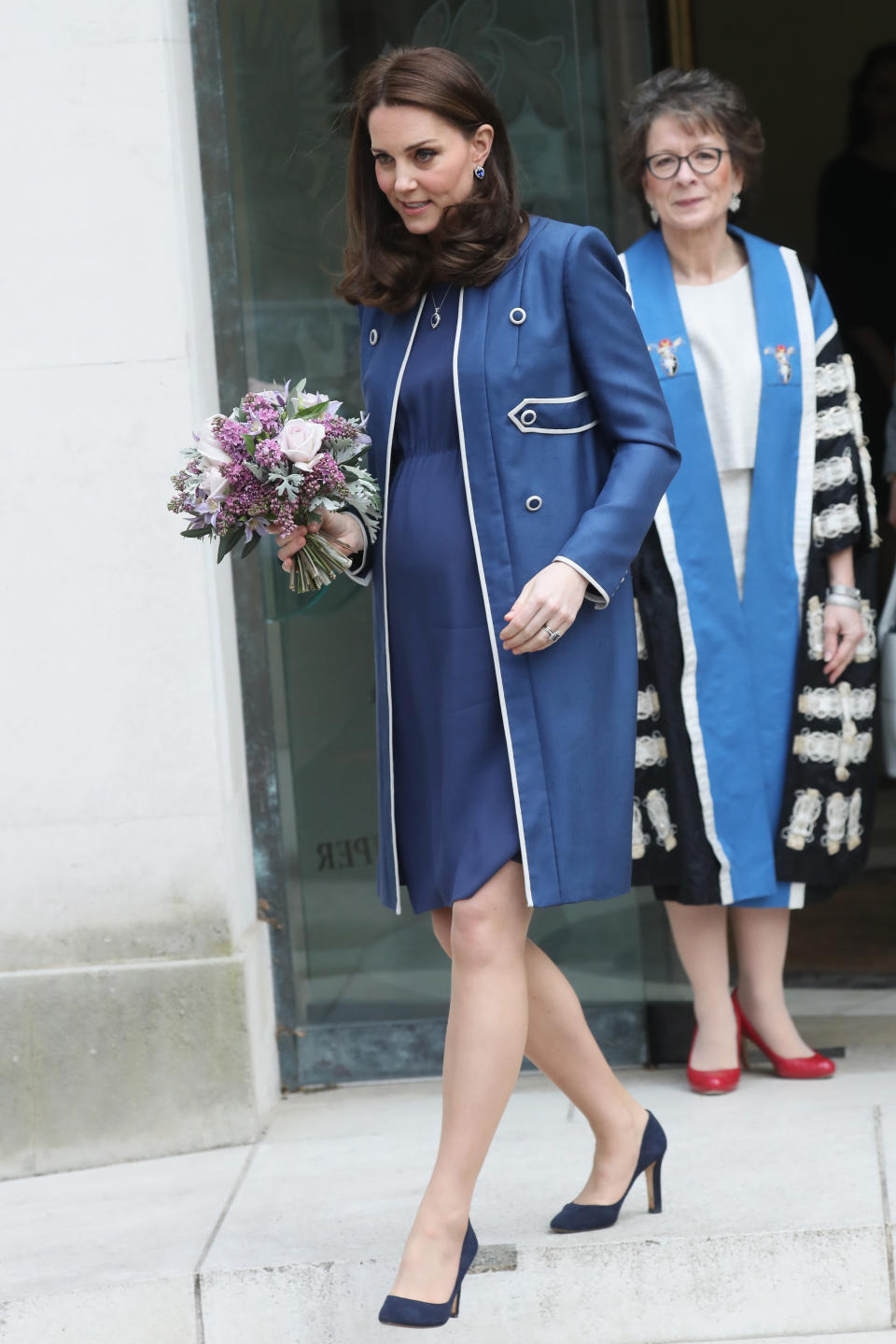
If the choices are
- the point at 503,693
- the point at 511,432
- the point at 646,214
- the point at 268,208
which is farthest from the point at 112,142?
the point at 503,693

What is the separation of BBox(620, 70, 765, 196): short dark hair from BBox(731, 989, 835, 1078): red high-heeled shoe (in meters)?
1.88

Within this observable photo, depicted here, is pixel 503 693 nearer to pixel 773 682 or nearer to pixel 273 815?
pixel 773 682

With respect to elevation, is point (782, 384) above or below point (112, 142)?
below

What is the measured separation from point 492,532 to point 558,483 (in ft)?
0.44

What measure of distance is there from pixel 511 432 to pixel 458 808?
1.94 feet

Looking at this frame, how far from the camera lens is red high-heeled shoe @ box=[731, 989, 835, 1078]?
12.8ft

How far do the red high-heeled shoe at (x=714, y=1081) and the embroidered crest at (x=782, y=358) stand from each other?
4.97ft

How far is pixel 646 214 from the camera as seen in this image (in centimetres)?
405

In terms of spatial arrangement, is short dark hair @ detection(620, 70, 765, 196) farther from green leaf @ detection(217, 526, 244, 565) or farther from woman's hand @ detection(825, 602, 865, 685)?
green leaf @ detection(217, 526, 244, 565)

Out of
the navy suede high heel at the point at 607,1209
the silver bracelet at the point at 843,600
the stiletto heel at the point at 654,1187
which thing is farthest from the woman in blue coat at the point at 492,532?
the silver bracelet at the point at 843,600

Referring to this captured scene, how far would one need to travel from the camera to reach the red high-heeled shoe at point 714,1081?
152 inches

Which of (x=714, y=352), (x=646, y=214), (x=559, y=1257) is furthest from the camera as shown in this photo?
(x=646, y=214)

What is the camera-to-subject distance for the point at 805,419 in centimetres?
375

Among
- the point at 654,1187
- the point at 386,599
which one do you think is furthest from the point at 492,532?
the point at 654,1187
